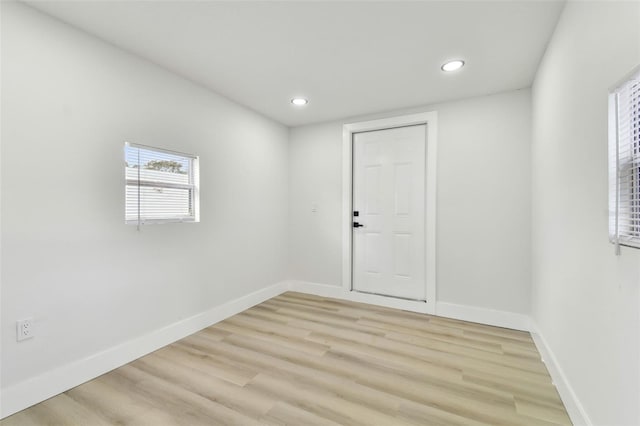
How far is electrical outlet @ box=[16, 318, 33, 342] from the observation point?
1674mm

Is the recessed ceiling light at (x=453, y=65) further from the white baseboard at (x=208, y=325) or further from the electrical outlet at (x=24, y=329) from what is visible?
the electrical outlet at (x=24, y=329)

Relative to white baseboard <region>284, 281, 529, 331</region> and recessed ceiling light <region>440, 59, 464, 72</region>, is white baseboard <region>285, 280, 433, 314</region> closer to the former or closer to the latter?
white baseboard <region>284, 281, 529, 331</region>

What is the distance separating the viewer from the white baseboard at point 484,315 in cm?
282

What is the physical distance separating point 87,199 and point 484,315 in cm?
361

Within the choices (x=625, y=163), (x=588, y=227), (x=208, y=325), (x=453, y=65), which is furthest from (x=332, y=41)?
(x=208, y=325)

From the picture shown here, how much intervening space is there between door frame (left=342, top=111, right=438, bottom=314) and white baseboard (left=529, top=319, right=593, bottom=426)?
1.06 meters

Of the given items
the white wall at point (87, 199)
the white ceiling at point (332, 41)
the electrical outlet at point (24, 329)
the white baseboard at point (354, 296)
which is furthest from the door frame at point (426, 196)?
the electrical outlet at point (24, 329)

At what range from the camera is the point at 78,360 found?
75.8 inches

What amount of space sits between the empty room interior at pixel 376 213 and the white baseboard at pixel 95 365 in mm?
13

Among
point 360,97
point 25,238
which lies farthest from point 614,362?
point 25,238

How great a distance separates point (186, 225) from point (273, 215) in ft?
4.42

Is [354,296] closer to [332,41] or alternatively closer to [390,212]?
[390,212]

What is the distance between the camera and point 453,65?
2.40 meters

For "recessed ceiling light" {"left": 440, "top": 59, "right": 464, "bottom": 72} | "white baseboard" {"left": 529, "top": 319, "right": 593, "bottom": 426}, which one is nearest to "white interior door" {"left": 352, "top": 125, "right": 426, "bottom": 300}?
"recessed ceiling light" {"left": 440, "top": 59, "right": 464, "bottom": 72}
